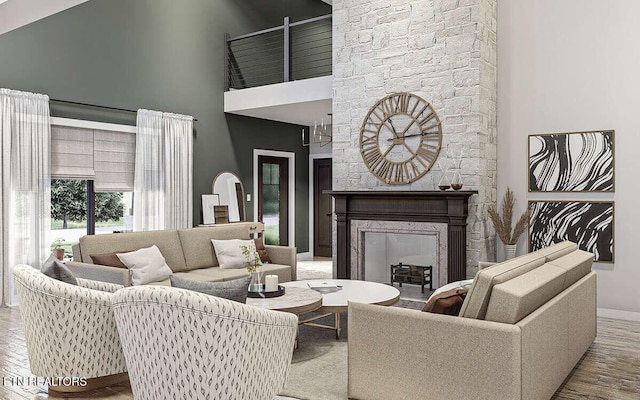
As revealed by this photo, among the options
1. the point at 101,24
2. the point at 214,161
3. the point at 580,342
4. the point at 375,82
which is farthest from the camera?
the point at 214,161

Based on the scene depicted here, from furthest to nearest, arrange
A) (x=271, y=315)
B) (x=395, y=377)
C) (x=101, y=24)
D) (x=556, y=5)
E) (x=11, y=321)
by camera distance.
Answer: (x=101, y=24) < (x=556, y=5) < (x=11, y=321) < (x=395, y=377) < (x=271, y=315)

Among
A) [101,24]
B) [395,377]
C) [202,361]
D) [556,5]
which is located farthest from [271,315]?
[101,24]

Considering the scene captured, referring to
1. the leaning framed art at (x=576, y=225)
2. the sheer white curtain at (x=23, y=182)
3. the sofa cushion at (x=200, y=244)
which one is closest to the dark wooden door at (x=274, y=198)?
the sofa cushion at (x=200, y=244)

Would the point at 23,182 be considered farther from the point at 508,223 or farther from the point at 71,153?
the point at 508,223

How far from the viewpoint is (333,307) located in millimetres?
3965

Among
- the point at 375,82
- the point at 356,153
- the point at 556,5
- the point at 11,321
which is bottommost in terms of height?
the point at 11,321

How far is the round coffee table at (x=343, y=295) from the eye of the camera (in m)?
4.00

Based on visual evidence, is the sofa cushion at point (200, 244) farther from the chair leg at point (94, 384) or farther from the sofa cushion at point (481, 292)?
the sofa cushion at point (481, 292)

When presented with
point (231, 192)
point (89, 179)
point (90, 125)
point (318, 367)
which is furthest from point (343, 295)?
point (231, 192)

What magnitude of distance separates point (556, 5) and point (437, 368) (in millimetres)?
4450

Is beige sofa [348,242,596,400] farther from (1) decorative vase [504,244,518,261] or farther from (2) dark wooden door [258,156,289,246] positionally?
(2) dark wooden door [258,156,289,246]

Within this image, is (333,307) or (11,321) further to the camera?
(11,321)

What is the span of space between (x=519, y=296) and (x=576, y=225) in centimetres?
331

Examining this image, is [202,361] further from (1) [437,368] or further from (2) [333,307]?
(2) [333,307]
